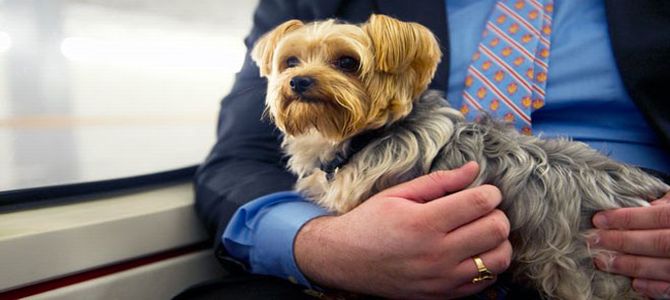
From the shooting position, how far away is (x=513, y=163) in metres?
0.97

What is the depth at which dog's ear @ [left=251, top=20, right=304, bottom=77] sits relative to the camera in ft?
3.62

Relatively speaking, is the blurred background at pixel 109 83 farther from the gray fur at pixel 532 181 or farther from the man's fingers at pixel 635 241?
the man's fingers at pixel 635 241

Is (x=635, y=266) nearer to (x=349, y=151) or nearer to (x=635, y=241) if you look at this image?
(x=635, y=241)

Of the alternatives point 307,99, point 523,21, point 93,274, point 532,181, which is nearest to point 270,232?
point 307,99

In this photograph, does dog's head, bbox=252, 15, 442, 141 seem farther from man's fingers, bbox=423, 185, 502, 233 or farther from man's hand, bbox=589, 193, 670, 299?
man's hand, bbox=589, 193, 670, 299

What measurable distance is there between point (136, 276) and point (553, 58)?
0.99m

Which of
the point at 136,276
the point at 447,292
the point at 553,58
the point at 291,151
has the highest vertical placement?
the point at 553,58

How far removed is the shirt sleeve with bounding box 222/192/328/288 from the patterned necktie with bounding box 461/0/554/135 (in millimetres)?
409

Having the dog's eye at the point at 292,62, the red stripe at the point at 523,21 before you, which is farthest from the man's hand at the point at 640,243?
the dog's eye at the point at 292,62

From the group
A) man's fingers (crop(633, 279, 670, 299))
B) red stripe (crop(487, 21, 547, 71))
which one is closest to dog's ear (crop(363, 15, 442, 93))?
red stripe (crop(487, 21, 547, 71))

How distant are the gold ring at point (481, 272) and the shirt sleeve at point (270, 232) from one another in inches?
12.2

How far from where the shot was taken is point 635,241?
2.91 feet

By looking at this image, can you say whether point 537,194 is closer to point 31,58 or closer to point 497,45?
point 497,45

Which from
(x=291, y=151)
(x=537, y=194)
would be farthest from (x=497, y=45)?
(x=291, y=151)
